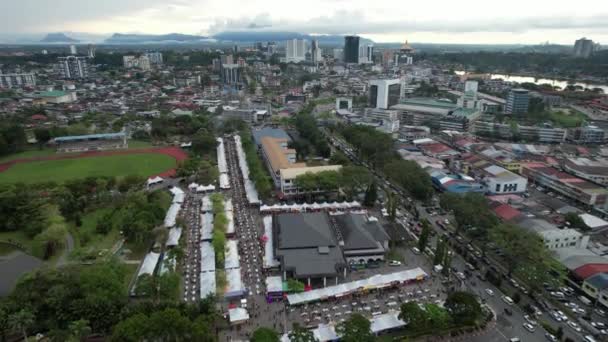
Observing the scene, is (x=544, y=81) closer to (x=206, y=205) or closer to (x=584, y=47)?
(x=584, y=47)

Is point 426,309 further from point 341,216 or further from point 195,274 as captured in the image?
point 195,274

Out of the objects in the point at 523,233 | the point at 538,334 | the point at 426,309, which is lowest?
the point at 538,334

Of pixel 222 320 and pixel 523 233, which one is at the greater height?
pixel 523 233

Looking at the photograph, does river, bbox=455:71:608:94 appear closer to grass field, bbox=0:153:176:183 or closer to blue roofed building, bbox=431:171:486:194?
blue roofed building, bbox=431:171:486:194

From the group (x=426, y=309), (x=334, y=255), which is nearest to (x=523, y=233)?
(x=426, y=309)

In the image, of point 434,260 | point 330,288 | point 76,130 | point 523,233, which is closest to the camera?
point 330,288

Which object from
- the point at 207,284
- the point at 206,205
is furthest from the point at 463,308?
the point at 206,205
